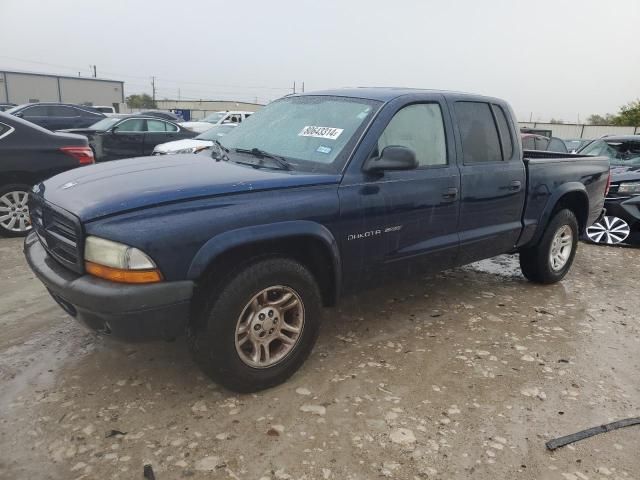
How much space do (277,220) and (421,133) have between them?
1.49 metres

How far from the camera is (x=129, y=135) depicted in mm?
12609

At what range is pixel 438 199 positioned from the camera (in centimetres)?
370

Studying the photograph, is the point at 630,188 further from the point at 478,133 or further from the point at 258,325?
the point at 258,325

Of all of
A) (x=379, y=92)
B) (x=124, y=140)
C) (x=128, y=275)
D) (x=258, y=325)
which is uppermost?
(x=379, y=92)

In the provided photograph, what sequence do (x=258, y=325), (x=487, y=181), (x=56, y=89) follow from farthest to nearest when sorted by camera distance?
(x=56, y=89)
(x=487, y=181)
(x=258, y=325)

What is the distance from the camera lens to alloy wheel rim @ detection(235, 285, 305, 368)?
2887 mm

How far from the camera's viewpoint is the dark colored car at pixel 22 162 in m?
6.00

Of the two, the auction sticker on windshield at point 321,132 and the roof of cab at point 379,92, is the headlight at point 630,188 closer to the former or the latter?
the roof of cab at point 379,92

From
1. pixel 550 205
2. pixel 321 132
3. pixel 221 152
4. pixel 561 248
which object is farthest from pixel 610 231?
pixel 221 152

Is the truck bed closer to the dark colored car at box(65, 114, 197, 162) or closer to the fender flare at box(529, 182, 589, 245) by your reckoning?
the fender flare at box(529, 182, 589, 245)

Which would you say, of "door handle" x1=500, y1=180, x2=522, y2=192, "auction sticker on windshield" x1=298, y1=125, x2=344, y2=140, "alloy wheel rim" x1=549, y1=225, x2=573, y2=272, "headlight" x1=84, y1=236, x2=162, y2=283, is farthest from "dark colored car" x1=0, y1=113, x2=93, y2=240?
"alloy wheel rim" x1=549, y1=225, x2=573, y2=272

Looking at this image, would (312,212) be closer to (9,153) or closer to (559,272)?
(559,272)

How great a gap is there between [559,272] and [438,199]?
231 cm

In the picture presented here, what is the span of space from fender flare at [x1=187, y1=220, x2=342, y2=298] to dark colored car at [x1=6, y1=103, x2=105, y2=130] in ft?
47.6
